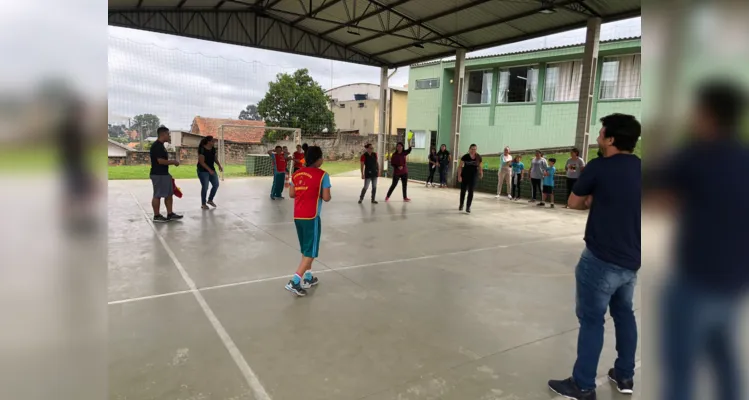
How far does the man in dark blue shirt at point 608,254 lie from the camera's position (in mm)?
2229

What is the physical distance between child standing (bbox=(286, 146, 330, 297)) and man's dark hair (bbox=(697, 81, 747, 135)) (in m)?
3.54

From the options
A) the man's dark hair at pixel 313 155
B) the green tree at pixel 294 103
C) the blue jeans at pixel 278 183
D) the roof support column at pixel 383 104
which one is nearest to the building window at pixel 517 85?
the roof support column at pixel 383 104

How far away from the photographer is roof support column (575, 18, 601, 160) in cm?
1101

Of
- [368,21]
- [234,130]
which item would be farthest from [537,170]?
[234,130]

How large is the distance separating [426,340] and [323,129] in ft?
90.2

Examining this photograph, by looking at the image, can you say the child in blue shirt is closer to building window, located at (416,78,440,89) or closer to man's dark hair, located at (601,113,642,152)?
man's dark hair, located at (601,113,642,152)

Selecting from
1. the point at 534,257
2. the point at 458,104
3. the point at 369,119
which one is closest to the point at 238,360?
the point at 534,257

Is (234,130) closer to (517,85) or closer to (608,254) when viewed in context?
(517,85)

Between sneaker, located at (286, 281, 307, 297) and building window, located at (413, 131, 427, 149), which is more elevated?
building window, located at (413, 131, 427, 149)

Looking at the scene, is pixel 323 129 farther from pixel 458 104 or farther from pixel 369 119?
pixel 458 104

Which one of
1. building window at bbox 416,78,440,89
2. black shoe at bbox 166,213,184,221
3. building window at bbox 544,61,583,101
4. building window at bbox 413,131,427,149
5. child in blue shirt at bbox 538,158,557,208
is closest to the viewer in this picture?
black shoe at bbox 166,213,184,221

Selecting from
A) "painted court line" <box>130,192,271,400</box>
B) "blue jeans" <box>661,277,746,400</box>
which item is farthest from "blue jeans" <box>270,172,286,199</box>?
"blue jeans" <box>661,277,746,400</box>

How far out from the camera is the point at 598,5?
10.5 meters

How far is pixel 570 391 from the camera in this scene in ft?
8.34
